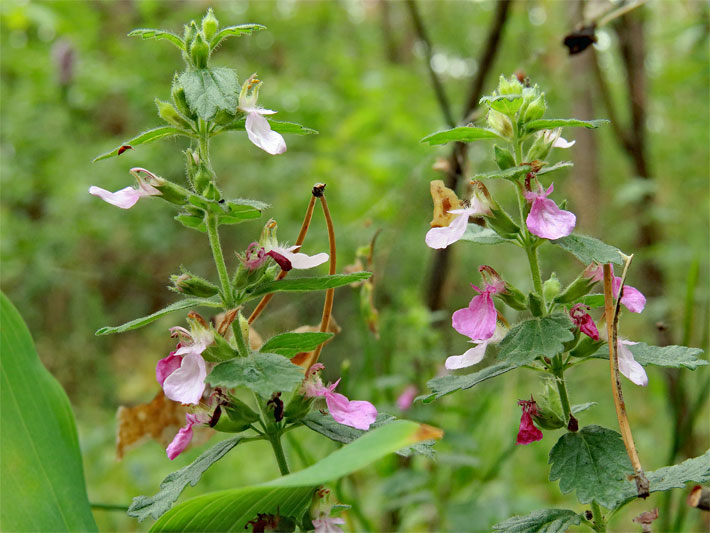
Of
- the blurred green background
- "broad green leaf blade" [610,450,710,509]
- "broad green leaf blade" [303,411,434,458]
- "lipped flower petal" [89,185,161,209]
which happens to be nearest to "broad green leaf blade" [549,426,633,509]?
"broad green leaf blade" [610,450,710,509]

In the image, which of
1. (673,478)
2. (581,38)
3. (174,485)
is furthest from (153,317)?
(581,38)

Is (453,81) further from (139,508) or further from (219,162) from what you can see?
(139,508)

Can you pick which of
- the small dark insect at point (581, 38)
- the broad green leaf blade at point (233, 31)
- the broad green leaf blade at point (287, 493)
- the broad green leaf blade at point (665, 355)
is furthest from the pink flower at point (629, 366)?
the small dark insect at point (581, 38)

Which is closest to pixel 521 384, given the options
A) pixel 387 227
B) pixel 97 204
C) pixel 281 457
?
pixel 387 227

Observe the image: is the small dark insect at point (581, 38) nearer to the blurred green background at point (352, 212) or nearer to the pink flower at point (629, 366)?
the blurred green background at point (352, 212)

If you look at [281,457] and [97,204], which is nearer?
[281,457]

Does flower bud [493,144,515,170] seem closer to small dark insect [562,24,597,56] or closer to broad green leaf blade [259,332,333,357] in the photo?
broad green leaf blade [259,332,333,357]
